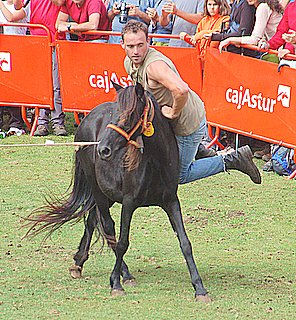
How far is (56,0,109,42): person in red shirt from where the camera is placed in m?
12.6

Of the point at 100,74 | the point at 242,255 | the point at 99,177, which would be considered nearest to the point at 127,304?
the point at 99,177

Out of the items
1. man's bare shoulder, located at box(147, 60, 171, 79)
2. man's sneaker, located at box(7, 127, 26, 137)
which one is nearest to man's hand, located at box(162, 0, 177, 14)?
man's sneaker, located at box(7, 127, 26, 137)

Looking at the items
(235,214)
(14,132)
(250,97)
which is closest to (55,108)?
(14,132)

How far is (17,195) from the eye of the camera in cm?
1027

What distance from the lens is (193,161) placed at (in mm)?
7453

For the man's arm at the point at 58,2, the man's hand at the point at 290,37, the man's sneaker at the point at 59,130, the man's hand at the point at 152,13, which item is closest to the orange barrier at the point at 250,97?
the man's hand at the point at 290,37

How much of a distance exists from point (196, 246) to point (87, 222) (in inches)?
48.9

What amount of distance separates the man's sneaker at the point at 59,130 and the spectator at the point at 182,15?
6.46 ft

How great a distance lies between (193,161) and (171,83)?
3.57 feet

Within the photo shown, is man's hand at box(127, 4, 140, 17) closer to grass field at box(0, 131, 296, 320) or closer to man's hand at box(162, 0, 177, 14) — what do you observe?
man's hand at box(162, 0, 177, 14)

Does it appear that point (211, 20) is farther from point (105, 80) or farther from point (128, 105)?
point (128, 105)

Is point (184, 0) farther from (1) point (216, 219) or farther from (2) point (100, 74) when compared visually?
(1) point (216, 219)

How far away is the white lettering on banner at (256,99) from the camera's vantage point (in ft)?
34.7

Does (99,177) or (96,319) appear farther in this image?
(99,177)
